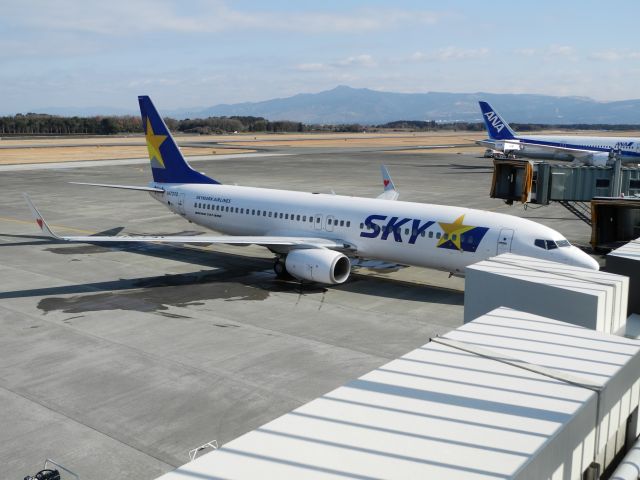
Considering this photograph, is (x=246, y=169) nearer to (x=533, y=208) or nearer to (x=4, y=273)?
(x=533, y=208)

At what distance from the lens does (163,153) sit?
3591cm

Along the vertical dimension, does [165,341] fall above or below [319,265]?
below

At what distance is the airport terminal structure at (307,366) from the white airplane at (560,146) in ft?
147

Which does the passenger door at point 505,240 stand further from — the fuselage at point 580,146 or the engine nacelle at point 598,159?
the fuselage at point 580,146

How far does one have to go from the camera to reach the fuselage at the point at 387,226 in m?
23.9

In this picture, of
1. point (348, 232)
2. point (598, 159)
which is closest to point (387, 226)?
point (348, 232)

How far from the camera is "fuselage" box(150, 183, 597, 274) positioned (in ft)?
78.3

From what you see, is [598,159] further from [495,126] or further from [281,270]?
[281,270]

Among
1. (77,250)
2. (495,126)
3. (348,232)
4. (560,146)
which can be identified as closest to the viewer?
(348,232)

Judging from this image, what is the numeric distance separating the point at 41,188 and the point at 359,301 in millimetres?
50216

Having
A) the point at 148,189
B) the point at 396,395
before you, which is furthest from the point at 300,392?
the point at 148,189

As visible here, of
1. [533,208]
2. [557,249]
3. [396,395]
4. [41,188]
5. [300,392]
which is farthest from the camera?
[41,188]

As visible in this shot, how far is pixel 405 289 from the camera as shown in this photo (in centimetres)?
2669

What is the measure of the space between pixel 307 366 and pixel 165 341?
5115mm
